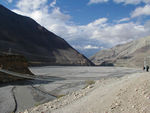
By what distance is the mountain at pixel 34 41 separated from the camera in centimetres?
9856

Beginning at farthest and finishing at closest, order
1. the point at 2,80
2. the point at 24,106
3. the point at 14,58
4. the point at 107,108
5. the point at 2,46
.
Result: 1. the point at 2,46
2. the point at 14,58
3. the point at 2,80
4. the point at 24,106
5. the point at 107,108

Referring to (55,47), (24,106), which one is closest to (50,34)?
(55,47)

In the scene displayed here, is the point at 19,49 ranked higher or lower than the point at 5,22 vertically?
lower

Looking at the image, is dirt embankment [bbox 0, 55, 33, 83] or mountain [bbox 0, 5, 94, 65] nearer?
dirt embankment [bbox 0, 55, 33, 83]

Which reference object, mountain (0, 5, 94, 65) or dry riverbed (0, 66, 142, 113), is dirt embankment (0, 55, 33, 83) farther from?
mountain (0, 5, 94, 65)

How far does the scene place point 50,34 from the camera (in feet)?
474

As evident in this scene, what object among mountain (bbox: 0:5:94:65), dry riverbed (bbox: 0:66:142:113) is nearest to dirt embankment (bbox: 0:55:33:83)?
dry riverbed (bbox: 0:66:142:113)

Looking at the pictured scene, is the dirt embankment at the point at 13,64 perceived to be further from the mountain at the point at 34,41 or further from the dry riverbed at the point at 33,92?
the mountain at the point at 34,41

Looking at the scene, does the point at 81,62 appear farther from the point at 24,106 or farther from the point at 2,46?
the point at 24,106

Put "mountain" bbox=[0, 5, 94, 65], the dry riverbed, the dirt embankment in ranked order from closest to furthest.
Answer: the dry riverbed, the dirt embankment, "mountain" bbox=[0, 5, 94, 65]

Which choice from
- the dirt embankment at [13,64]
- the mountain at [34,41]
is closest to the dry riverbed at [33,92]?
the dirt embankment at [13,64]

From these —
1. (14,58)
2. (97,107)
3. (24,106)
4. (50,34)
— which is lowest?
(24,106)

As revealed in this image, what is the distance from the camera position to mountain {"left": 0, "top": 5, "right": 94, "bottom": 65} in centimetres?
9856

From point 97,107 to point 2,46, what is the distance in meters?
86.6
